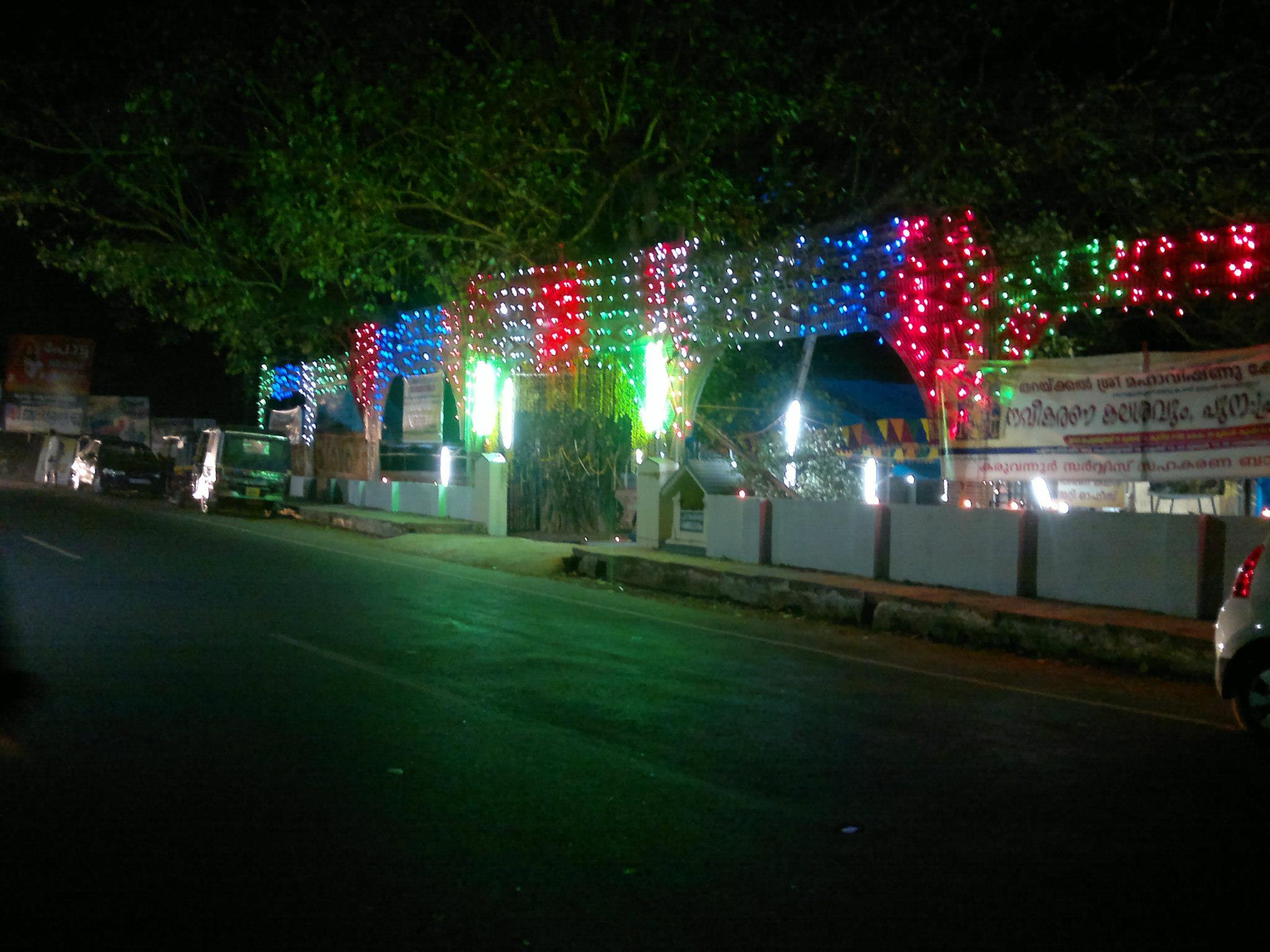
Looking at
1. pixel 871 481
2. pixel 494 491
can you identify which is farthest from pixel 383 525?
pixel 871 481

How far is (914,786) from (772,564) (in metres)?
9.61

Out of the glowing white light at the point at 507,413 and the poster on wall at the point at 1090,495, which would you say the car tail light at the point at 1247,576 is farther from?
the glowing white light at the point at 507,413

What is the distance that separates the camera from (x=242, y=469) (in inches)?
1080

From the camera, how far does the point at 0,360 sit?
52031 millimetres

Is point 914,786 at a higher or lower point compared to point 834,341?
lower

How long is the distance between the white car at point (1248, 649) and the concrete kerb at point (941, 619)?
8.03 ft

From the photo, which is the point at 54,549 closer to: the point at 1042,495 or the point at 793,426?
the point at 793,426

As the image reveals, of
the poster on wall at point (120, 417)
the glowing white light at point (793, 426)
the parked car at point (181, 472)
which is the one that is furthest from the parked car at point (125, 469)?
the glowing white light at point (793, 426)

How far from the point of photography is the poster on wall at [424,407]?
82.9 ft

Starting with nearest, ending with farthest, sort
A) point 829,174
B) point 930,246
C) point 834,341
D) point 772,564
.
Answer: point 930,246
point 772,564
point 829,174
point 834,341

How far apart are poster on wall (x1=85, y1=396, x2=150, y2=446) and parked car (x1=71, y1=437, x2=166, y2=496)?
1705 cm

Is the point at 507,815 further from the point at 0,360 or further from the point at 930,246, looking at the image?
the point at 0,360

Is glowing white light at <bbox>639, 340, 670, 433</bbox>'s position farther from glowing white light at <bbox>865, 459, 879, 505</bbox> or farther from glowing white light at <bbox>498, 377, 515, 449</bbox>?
glowing white light at <bbox>498, 377, 515, 449</bbox>

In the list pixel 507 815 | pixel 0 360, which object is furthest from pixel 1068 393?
pixel 0 360
